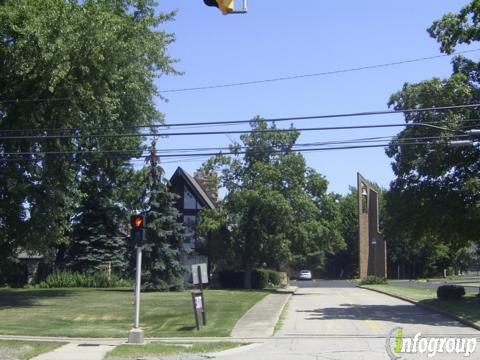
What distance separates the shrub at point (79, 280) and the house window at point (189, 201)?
10.3 meters

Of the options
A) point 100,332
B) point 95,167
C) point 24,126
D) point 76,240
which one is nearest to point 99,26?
point 24,126

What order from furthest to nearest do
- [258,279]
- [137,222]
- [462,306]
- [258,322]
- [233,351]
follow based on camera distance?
[258,279] < [462,306] < [258,322] < [137,222] < [233,351]

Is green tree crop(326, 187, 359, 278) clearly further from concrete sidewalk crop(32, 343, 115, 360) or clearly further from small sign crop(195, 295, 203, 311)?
concrete sidewalk crop(32, 343, 115, 360)

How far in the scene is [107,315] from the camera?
24.2 metres

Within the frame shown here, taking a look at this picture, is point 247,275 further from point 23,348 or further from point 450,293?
point 23,348

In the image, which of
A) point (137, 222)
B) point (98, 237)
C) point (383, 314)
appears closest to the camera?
point (137, 222)

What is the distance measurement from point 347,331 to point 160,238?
22.3 meters

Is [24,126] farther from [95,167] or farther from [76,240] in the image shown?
[76,240]

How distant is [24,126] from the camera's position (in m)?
26.1

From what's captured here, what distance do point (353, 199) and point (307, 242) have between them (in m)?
58.1

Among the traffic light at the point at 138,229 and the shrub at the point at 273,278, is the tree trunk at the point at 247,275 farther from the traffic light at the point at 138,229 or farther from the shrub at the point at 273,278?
the traffic light at the point at 138,229

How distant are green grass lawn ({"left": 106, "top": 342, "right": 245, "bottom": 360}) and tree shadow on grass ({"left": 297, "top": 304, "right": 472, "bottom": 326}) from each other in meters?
8.09

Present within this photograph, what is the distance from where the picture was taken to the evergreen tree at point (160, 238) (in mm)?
39156

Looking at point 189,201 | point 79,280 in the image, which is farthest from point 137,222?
point 189,201
